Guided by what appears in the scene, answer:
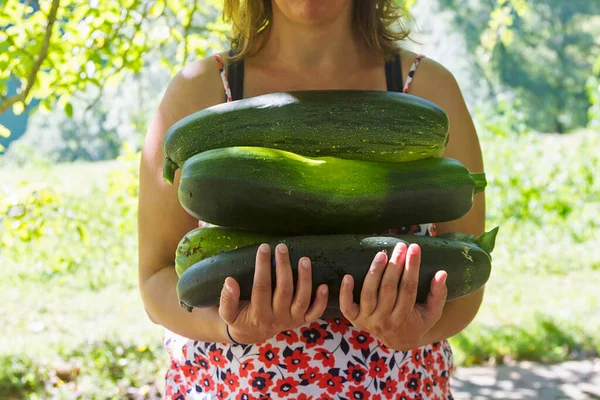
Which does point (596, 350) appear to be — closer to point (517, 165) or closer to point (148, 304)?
point (517, 165)

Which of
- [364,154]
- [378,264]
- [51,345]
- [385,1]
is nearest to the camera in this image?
[378,264]

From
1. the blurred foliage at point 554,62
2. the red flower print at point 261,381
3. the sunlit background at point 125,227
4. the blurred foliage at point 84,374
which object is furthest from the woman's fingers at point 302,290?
the blurred foliage at point 554,62

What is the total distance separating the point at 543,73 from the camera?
20453mm

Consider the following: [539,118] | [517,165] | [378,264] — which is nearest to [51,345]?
[378,264]

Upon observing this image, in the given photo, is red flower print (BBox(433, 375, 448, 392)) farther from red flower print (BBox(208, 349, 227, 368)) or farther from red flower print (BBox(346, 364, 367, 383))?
red flower print (BBox(208, 349, 227, 368))

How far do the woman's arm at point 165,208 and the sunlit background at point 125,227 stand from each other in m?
0.86

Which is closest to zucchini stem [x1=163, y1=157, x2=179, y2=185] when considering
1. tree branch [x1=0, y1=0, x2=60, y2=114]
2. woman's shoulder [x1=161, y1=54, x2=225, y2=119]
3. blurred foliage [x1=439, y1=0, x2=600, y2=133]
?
woman's shoulder [x1=161, y1=54, x2=225, y2=119]

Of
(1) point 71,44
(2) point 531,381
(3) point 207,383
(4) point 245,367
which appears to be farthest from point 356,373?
(2) point 531,381

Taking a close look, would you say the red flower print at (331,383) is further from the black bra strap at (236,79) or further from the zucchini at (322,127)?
the black bra strap at (236,79)

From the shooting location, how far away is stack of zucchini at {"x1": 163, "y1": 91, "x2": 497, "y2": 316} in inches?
51.1

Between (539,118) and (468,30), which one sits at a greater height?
(468,30)

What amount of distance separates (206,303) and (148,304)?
475 mm

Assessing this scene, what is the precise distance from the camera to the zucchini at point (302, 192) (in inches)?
51.2

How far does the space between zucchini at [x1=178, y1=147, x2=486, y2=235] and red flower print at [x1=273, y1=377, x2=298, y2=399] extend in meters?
0.45
